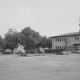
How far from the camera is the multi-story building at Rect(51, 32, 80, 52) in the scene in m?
49.8

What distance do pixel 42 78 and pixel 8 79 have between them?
6.28 feet

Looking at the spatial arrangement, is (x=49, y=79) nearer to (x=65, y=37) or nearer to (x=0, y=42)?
(x=65, y=37)

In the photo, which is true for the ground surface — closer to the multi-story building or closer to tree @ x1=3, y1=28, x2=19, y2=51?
the multi-story building

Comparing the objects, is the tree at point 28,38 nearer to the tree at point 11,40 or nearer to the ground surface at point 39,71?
the tree at point 11,40

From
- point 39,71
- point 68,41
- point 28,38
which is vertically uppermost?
point 28,38

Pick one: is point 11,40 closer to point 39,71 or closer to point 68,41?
point 68,41

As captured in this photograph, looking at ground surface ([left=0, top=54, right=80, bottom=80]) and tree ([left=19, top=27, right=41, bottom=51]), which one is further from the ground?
tree ([left=19, top=27, right=41, bottom=51])

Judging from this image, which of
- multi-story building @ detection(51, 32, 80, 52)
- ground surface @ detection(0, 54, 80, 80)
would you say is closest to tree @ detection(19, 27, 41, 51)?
multi-story building @ detection(51, 32, 80, 52)

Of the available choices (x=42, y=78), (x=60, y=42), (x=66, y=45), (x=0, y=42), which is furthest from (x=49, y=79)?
(x=0, y=42)

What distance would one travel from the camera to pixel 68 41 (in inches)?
2058

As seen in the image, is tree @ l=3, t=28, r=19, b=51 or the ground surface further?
tree @ l=3, t=28, r=19, b=51

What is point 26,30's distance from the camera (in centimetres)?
5612

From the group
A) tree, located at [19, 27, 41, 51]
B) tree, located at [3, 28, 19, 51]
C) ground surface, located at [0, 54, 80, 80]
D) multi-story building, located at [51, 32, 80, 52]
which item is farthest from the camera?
tree, located at [3, 28, 19, 51]

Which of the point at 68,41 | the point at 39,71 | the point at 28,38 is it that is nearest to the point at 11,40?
the point at 28,38
